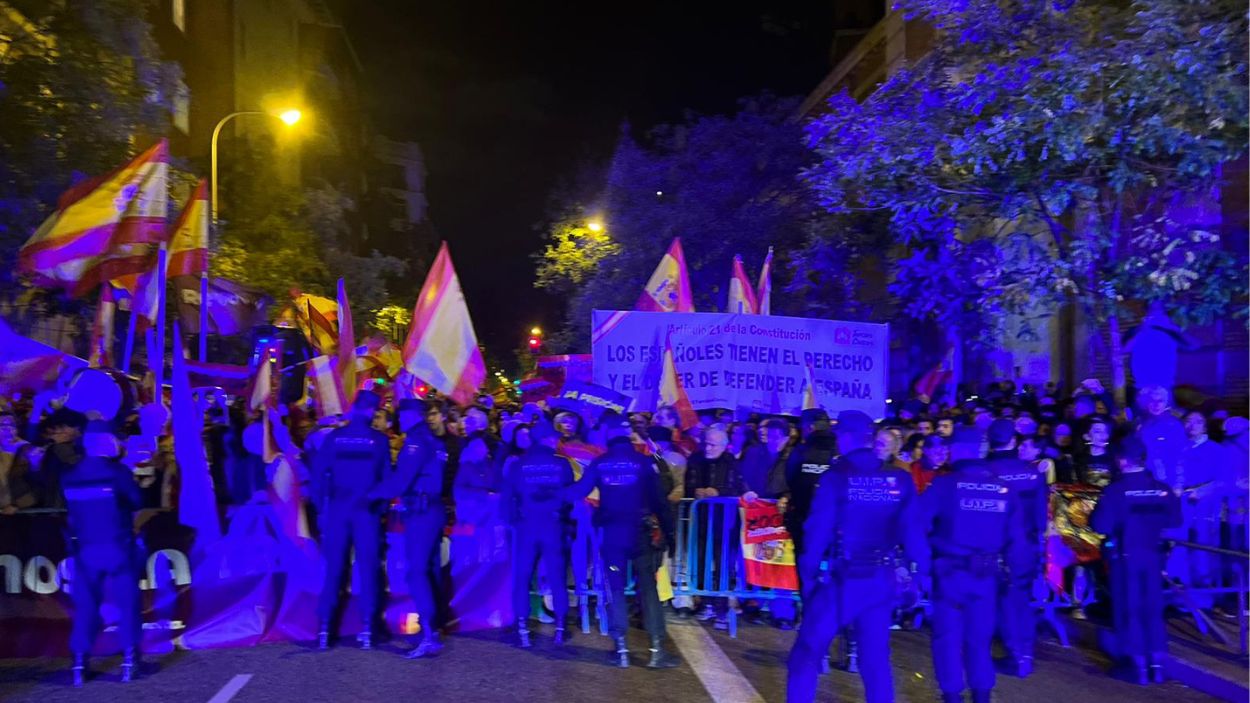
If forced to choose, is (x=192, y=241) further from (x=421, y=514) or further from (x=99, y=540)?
(x=421, y=514)

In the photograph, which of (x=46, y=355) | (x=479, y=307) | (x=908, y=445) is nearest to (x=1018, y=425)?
(x=908, y=445)

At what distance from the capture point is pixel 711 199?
23.4 metres

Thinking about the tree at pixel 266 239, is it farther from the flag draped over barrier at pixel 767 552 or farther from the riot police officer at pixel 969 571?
the riot police officer at pixel 969 571

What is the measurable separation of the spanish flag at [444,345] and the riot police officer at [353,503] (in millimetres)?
1880

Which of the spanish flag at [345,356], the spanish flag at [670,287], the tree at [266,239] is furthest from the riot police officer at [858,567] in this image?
the tree at [266,239]

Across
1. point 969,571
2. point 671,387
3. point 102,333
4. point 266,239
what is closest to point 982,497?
point 969,571

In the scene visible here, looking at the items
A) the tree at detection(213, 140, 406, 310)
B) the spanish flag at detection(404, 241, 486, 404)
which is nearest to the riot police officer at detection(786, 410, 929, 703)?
the spanish flag at detection(404, 241, 486, 404)

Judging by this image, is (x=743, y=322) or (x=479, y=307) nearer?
(x=743, y=322)

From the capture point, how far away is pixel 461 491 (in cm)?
810

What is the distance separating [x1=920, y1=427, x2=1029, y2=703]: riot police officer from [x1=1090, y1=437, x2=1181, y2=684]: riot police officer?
4.64 feet

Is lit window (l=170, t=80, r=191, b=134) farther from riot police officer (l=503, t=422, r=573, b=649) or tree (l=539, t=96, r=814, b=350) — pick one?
riot police officer (l=503, t=422, r=573, b=649)

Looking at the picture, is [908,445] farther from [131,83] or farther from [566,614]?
[131,83]

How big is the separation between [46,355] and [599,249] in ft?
63.0

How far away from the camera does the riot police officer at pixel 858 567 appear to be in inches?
215
